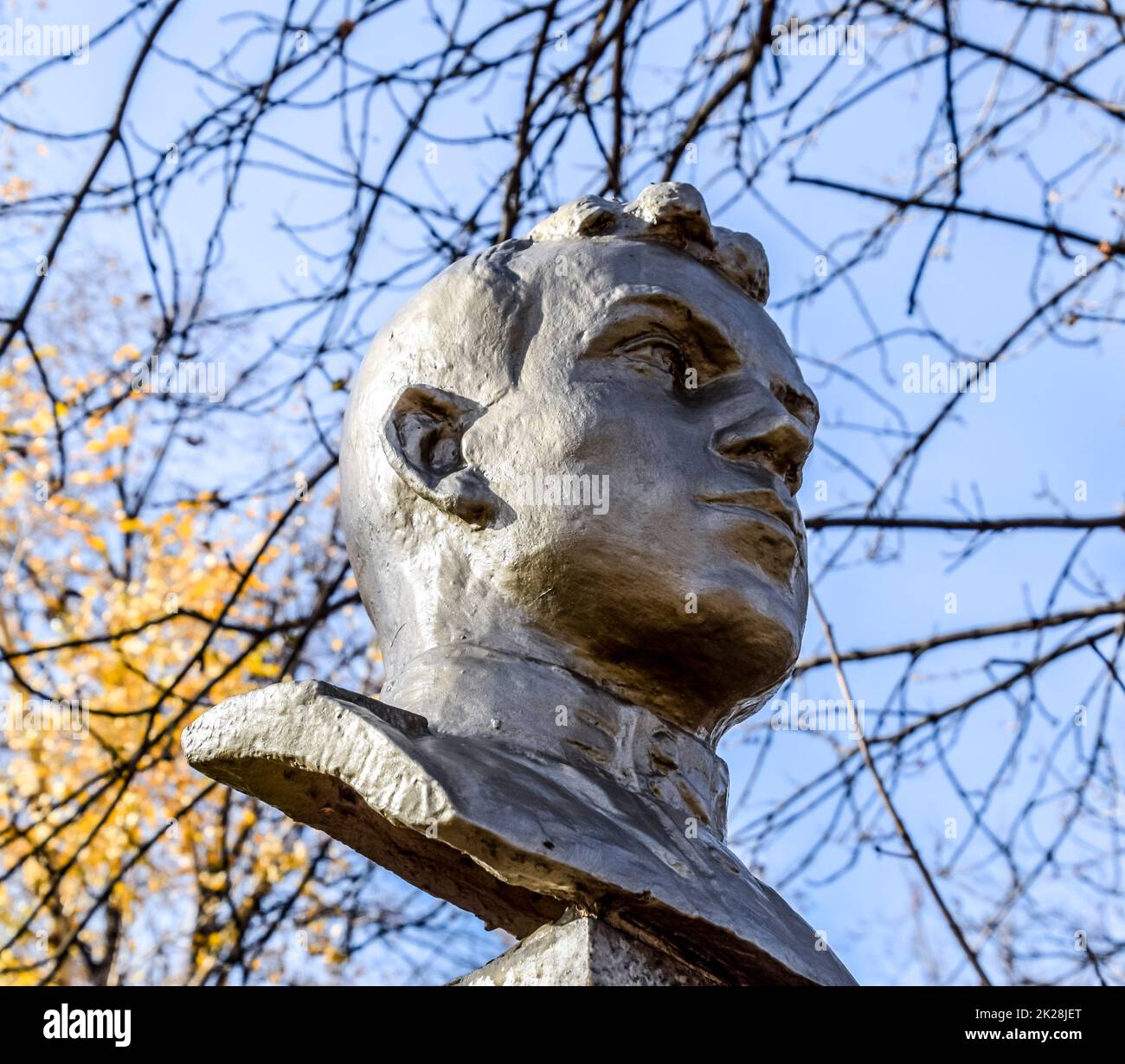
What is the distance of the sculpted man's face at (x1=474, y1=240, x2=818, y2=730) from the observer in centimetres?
332

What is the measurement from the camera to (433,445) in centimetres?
359

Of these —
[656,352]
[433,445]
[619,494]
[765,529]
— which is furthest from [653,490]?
[433,445]

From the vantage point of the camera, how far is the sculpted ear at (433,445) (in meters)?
3.46

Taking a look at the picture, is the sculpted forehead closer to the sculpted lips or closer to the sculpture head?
the sculpture head

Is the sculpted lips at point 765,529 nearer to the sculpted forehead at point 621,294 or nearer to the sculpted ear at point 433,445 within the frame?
the sculpted forehead at point 621,294

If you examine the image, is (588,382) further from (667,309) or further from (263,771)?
(263,771)

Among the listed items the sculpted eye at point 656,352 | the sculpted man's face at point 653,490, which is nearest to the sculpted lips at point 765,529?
the sculpted man's face at point 653,490

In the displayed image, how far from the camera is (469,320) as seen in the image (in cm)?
369

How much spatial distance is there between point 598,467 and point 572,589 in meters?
0.24

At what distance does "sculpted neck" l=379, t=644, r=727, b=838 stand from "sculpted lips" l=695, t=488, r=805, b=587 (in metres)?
0.37

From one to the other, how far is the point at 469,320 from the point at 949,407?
2.73m

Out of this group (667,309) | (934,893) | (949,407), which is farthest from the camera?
(949,407)
